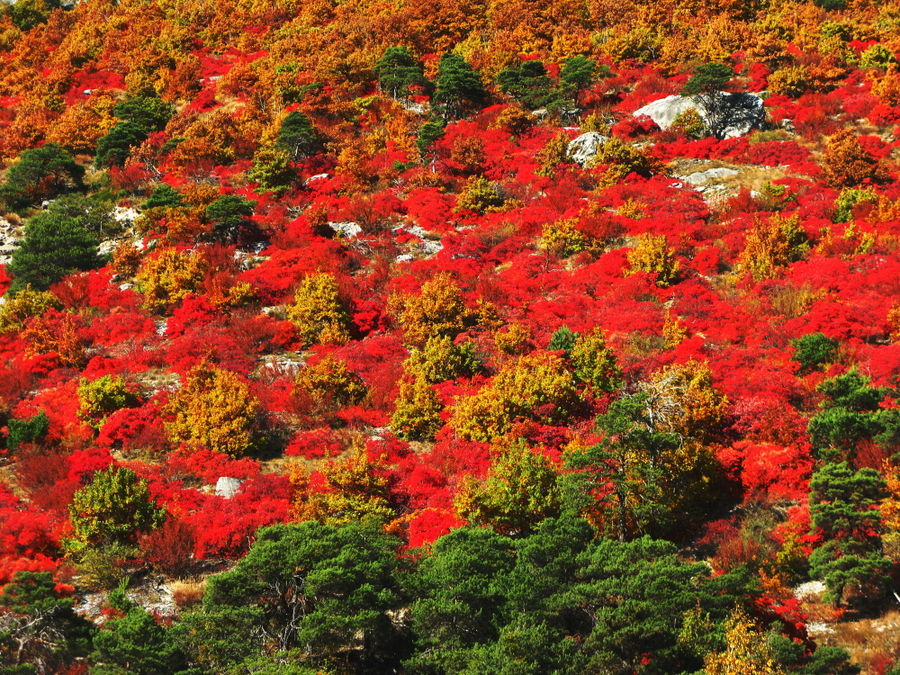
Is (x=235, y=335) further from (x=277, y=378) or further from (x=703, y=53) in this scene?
(x=703, y=53)

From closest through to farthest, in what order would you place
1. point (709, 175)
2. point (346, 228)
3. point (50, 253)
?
point (50, 253), point (346, 228), point (709, 175)

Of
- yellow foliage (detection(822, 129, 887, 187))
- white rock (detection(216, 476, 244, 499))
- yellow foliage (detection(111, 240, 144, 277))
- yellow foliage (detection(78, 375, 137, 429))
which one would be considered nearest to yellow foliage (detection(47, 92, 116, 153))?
yellow foliage (detection(111, 240, 144, 277))

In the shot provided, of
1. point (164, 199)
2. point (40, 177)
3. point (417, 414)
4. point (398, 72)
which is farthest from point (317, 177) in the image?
point (417, 414)

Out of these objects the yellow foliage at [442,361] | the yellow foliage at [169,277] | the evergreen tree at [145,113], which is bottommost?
the yellow foliage at [442,361]

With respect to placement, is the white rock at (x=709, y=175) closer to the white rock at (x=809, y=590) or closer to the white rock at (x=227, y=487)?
the white rock at (x=809, y=590)

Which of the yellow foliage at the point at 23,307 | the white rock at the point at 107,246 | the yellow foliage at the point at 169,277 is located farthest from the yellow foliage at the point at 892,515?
the white rock at the point at 107,246

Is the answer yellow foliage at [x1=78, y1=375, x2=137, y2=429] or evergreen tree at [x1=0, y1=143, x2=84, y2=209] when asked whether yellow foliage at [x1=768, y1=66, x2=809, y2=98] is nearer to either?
yellow foliage at [x1=78, y1=375, x2=137, y2=429]

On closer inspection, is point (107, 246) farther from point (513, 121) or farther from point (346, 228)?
point (513, 121)
